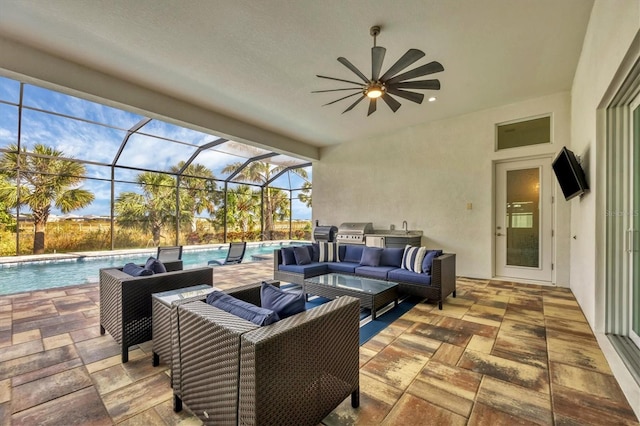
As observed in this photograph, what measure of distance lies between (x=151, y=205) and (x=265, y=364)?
9.33 meters

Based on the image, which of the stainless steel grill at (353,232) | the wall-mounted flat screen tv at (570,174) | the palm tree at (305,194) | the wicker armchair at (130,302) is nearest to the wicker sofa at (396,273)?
the stainless steel grill at (353,232)

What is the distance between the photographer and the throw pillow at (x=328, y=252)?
488 centimetres

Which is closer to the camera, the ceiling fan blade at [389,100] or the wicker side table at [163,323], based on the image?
the wicker side table at [163,323]

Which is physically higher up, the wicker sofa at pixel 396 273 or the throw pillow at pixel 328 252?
the throw pillow at pixel 328 252

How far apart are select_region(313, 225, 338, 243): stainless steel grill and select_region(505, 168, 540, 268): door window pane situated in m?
3.73

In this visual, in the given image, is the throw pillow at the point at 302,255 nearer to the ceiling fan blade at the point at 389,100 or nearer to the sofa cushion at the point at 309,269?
the sofa cushion at the point at 309,269

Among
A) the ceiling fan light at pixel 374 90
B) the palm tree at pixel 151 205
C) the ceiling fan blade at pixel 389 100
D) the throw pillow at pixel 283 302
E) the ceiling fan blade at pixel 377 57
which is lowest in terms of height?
the throw pillow at pixel 283 302

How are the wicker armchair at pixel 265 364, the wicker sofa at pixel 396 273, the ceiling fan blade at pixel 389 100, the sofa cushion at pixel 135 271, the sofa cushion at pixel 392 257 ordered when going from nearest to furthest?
the wicker armchair at pixel 265 364, the sofa cushion at pixel 135 271, the ceiling fan blade at pixel 389 100, the wicker sofa at pixel 396 273, the sofa cushion at pixel 392 257

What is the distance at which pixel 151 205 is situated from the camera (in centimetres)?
872

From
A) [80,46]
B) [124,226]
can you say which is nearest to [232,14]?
[80,46]

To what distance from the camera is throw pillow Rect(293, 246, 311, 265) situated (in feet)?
15.0

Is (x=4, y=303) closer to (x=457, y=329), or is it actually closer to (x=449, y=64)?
(x=457, y=329)

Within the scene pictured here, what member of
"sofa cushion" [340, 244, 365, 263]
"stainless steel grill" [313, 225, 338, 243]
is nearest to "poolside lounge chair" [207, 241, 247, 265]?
"stainless steel grill" [313, 225, 338, 243]

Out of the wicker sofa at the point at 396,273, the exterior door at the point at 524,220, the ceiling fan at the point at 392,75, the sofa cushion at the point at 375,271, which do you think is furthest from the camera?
the exterior door at the point at 524,220
